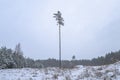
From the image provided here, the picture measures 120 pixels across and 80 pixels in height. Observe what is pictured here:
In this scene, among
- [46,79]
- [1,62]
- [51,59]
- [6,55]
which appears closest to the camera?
[46,79]

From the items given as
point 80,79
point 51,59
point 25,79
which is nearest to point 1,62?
point 25,79

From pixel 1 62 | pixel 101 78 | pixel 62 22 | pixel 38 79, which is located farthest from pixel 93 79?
pixel 62 22

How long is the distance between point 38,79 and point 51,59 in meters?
142

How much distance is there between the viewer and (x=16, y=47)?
92.9m

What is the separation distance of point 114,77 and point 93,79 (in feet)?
4.97

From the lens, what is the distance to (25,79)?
1934cm

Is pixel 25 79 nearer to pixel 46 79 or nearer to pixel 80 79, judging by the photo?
pixel 46 79

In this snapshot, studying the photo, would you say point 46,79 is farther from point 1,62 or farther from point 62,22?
point 62,22

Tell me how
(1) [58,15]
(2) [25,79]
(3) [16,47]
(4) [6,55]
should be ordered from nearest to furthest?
1. (2) [25,79]
2. (4) [6,55]
3. (1) [58,15]
4. (3) [16,47]

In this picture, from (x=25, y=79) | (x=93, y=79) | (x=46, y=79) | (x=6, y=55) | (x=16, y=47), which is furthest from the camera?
(x=16, y=47)

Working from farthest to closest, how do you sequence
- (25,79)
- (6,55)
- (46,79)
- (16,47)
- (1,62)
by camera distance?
(16,47) → (6,55) → (1,62) → (25,79) → (46,79)

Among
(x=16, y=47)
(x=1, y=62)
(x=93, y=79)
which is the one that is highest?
(x=16, y=47)

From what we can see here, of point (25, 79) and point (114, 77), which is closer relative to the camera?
point (114, 77)

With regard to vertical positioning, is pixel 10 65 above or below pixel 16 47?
below
